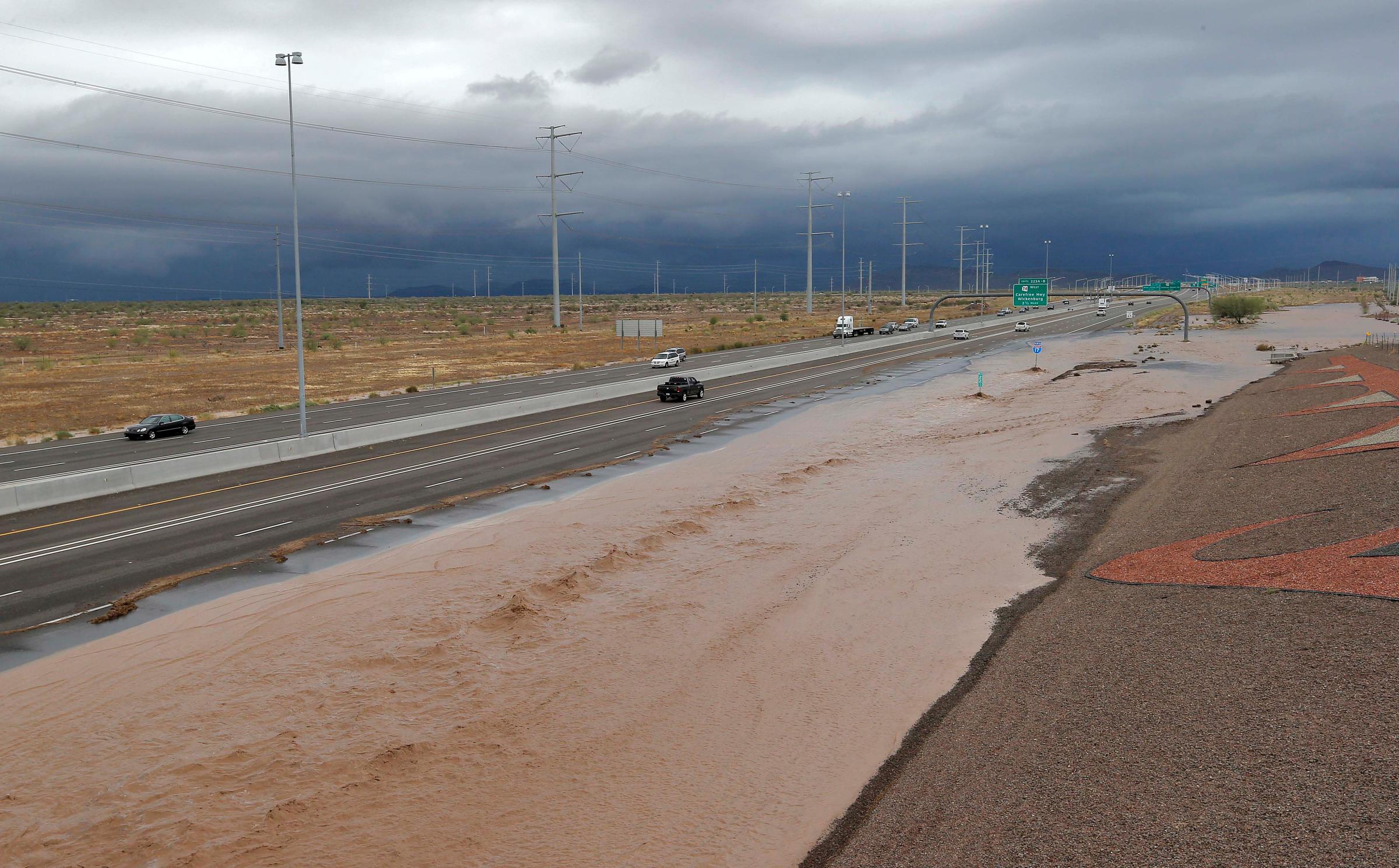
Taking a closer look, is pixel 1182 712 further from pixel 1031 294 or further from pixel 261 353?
pixel 261 353

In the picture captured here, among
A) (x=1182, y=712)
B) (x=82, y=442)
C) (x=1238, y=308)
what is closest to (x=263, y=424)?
(x=82, y=442)

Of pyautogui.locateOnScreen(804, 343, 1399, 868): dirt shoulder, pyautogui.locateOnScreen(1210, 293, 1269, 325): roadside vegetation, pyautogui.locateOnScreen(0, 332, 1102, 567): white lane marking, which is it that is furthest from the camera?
pyautogui.locateOnScreen(1210, 293, 1269, 325): roadside vegetation

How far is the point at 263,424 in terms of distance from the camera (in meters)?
51.2

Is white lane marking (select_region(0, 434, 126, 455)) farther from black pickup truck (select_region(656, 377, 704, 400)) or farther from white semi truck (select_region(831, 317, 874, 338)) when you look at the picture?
white semi truck (select_region(831, 317, 874, 338))

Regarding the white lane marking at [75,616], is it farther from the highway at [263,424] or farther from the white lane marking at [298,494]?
the highway at [263,424]

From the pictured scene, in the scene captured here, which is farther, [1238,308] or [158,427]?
[1238,308]

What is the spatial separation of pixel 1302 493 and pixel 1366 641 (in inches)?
471

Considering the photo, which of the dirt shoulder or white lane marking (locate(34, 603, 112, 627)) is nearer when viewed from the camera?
the dirt shoulder

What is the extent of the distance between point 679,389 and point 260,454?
27130 millimetres

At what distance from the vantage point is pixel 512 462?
3894cm

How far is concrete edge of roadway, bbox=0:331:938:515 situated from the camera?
30.9 meters

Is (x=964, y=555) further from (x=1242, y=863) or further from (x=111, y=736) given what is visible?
(x=111, y=736)

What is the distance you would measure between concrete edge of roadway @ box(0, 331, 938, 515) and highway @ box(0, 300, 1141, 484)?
74.3 inches

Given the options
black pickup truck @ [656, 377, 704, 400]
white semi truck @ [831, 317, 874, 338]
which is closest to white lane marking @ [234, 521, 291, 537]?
black pickup truck @ [656, 377, 704, 400]
